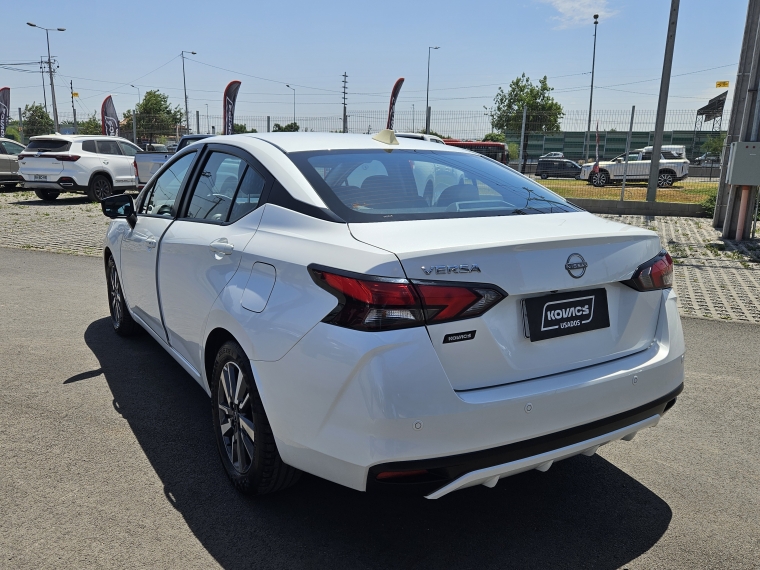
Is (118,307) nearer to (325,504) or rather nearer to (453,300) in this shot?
(325,504)

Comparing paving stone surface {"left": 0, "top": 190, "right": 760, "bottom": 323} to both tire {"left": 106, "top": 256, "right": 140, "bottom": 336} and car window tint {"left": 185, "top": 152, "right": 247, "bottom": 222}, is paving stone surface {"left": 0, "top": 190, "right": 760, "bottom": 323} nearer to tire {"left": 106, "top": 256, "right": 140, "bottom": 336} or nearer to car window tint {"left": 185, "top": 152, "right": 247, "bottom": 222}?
tire {"left": 106, "top": 256, "right": 140, "bottom": 336}

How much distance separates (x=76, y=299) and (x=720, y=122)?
15.4 metres

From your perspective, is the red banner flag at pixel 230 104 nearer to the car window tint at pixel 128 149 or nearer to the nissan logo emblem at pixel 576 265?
the car window tint at pixel 128 149

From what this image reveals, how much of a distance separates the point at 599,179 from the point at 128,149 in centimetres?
1536

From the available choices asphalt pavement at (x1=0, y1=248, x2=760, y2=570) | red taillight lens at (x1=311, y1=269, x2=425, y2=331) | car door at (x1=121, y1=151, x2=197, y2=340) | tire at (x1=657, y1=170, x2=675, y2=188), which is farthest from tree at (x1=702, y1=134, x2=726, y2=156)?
red taillight lens at (x1=311, y1=269, x2=425, y2=331)

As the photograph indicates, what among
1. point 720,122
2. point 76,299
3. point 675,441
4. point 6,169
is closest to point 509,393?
point 675,441

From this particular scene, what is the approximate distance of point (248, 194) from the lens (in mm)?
3137

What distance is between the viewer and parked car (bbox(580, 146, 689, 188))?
20.7 meters

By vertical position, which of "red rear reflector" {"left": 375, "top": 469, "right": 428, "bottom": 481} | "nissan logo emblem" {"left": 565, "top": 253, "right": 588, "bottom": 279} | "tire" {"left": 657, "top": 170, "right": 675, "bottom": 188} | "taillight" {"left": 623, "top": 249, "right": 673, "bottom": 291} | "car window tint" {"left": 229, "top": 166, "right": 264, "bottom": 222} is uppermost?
"car window tint" {"left": 229, "top": 166, "right": 264, "bottom": 222}

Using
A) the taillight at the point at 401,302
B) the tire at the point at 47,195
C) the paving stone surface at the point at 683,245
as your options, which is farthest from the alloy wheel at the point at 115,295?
the tire at the point at 47,195

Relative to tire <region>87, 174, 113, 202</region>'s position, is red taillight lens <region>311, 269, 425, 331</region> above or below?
above

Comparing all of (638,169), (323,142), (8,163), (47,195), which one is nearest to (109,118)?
(8,163)

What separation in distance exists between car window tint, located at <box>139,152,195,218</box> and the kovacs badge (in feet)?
7.24

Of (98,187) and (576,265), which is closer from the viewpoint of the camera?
(576,265)
